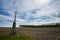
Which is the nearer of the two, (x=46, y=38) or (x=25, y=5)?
(x=46, y=38)

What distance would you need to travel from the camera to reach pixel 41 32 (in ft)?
8.70

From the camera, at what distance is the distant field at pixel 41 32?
2.60 meters

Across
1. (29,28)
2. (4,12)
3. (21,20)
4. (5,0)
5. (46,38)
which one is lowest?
(46,38)

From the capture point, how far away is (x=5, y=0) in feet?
9.04

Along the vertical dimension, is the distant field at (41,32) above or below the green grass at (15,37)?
above

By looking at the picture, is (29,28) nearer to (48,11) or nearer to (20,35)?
(20,35)

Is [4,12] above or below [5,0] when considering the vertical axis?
below

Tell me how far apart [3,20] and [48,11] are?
93 centimetres

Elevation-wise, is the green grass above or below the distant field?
below

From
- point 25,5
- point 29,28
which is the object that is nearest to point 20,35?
point 29,28

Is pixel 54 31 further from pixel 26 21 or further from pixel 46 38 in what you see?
pixel 26 21

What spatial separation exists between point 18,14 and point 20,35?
429 millimetres

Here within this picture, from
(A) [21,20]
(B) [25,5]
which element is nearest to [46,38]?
(A) [21,20]

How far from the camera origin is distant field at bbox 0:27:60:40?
8.52 feet
